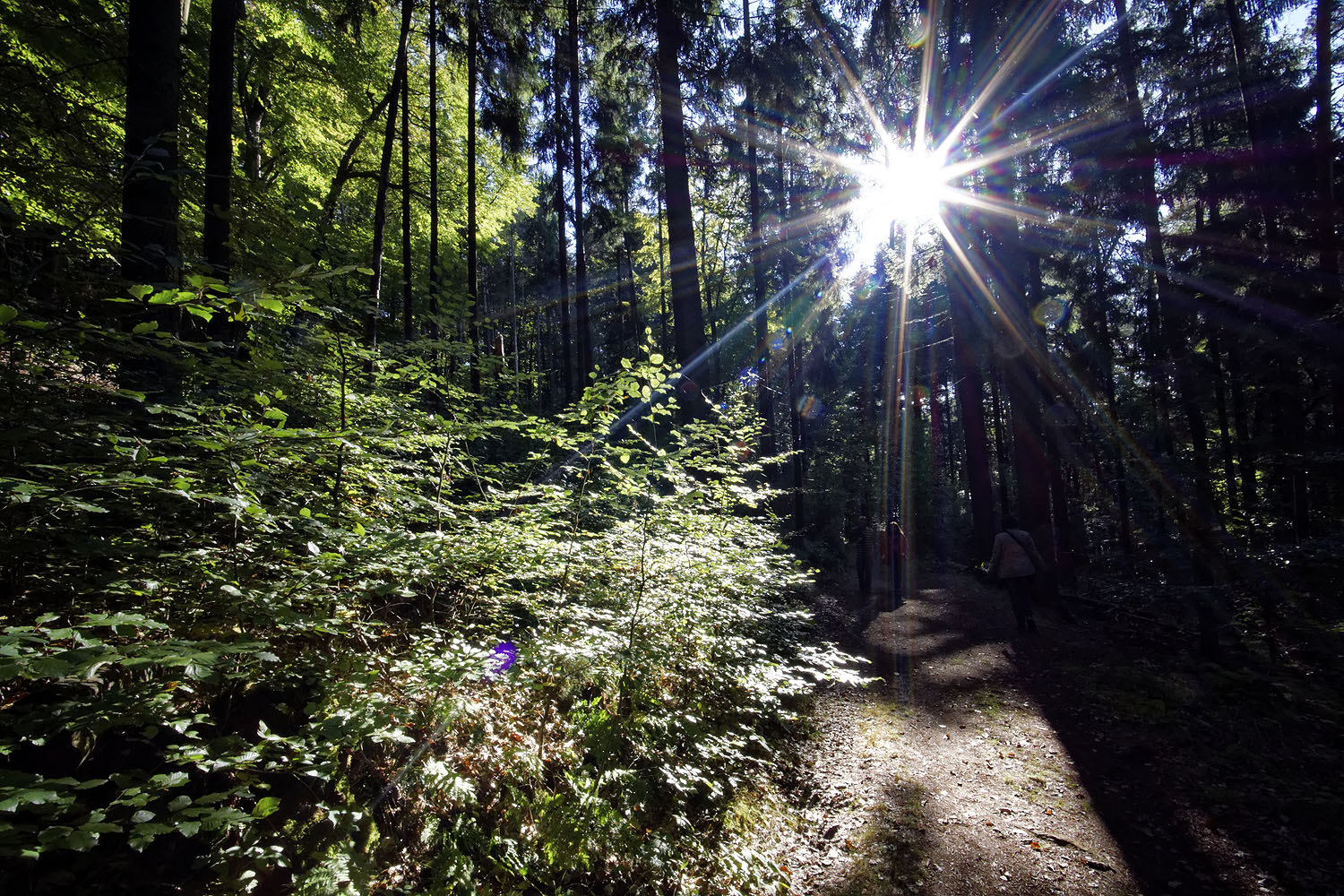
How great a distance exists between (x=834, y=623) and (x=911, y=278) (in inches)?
428

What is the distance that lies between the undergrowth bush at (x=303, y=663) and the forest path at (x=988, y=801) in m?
0.70

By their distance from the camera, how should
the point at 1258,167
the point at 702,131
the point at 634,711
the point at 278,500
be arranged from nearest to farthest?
the point at 278,500 < the point at 634,711 < the point at 1258,167 < the point at 702,131

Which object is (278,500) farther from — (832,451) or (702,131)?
(832,451)

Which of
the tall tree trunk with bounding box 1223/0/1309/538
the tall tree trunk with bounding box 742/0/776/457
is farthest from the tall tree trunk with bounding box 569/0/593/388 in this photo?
the tall tree trunk with bounding box 1223/0/1309/538

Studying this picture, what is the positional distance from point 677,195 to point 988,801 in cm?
832

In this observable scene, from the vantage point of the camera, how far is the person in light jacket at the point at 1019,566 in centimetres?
823

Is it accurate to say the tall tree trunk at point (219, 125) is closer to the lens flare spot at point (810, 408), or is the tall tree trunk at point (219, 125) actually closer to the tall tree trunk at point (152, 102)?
the tall tree trunk at point (152, 102)

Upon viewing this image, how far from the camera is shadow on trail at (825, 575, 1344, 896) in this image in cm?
346

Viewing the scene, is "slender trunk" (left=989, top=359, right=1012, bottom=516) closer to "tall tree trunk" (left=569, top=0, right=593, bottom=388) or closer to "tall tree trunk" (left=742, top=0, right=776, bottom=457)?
"tall tree trunk" (left=742, top=0, right=776, bottom=457)

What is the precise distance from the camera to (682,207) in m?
8.36

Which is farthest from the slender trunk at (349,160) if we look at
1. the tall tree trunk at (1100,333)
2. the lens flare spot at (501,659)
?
the tall tree trunk at (1100,333)

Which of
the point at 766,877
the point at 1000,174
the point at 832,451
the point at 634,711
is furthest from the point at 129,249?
the point at 832,451

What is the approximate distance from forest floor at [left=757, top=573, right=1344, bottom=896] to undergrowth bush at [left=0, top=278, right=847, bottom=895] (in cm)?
72

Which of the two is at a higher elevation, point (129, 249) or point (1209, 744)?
point (129, 249)
